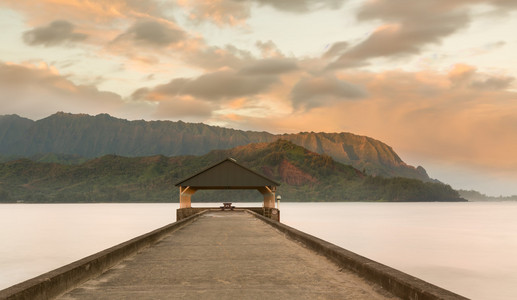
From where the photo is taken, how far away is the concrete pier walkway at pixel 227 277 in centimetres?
763

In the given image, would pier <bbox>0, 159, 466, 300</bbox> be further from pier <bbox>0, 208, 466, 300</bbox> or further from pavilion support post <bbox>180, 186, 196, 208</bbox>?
pavilion support post <bbox>180, 186, 196, 208</bbox>

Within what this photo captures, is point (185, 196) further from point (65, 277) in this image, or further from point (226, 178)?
point (65, 277)

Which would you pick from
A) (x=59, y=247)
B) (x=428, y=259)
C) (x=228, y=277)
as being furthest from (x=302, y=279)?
(x=59, y=247)

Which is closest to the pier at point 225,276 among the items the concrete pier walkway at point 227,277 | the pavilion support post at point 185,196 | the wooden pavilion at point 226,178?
the concrete pier walkway at point 227,277

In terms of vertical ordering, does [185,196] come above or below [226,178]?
below

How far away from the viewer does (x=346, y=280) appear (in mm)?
9039

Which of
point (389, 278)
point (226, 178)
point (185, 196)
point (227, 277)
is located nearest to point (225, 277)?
point (227, 277)

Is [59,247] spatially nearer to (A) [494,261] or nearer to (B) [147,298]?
(A) [494,261]

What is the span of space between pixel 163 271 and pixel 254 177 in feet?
111

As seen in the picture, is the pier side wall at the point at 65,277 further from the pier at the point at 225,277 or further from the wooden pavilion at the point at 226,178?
the wooden pavilion at the point at 226,178

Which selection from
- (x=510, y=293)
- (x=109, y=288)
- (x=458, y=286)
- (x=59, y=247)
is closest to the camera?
(x=109, y=288)

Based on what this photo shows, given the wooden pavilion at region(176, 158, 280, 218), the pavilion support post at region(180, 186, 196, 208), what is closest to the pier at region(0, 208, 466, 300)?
the wooden pavilion at region(176, 158, 280, 218)

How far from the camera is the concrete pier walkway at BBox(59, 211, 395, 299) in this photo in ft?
25.0

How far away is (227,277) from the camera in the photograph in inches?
362
